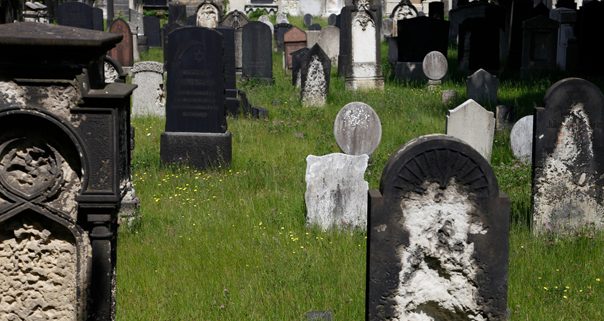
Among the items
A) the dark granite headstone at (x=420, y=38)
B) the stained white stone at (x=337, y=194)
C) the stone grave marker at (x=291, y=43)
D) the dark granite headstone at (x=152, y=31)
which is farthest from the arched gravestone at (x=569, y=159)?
the dark granite headstone at (x=152, y=31)

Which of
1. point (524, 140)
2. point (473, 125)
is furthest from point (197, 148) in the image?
point (524, 140)

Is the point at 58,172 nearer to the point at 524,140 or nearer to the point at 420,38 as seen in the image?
the point at 524,140

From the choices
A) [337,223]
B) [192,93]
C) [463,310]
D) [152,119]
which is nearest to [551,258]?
[337,223]

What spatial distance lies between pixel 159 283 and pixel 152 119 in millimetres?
7937

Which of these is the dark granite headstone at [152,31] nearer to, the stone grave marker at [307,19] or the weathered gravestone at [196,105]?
the stone grave marker at [307,19]

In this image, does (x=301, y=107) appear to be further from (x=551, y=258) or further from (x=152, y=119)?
(x=551, y=258)

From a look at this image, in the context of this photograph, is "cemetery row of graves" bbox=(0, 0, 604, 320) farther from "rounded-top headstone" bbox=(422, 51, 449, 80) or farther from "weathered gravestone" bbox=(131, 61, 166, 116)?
"rounded-top headstone" bbox=(422, 51, 449, 80)

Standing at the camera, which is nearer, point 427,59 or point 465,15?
point 427,59

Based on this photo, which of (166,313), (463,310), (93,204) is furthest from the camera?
(166,313)

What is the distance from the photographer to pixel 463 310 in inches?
219

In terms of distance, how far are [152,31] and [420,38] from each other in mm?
11259

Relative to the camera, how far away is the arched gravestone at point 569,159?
841 cm

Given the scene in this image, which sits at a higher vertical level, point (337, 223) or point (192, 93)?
point (192, 93)

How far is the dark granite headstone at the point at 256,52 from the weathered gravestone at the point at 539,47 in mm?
5138
